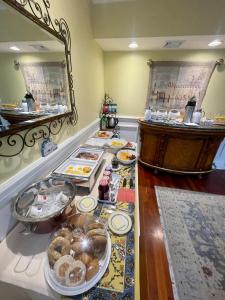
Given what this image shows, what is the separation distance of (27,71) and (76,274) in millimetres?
986

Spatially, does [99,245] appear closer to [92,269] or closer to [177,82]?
[92,269]

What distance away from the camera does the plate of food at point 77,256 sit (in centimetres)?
45

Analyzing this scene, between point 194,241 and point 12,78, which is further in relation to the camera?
point 194,241

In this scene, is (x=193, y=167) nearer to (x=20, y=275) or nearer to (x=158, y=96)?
(x=158, y=96)

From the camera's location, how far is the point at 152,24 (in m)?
1.59

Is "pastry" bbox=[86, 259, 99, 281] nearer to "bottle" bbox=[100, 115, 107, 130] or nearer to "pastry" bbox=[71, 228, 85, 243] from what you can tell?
"pastry" bbox=[71, 228, 85, 243]

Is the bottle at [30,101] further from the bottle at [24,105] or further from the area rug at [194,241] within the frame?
the area rug at [194,241]

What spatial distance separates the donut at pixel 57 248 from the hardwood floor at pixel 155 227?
2.93 ft

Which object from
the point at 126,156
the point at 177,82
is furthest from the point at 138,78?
the point at 126,156

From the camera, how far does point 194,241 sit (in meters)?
1.34

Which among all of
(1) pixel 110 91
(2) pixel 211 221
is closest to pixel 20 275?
(2) pixel 211 221

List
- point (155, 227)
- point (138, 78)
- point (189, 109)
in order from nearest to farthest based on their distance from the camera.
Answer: point (155, 227) → point (189, 109) → point (138, 78)

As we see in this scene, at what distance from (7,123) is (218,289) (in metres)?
1.79

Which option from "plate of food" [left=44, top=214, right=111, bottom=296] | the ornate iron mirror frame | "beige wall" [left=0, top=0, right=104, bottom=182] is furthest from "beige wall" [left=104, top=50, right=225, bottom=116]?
"plate of food" [left=44, top=214, right=111, bottom=296]
